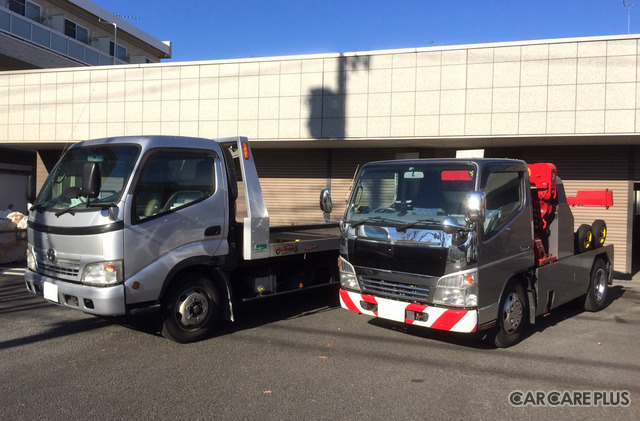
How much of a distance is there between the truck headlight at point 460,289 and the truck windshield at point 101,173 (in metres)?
3.69

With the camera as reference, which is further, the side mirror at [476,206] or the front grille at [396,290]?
the front grille at [396,290]

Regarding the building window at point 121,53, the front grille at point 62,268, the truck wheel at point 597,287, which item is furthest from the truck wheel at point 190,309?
the building window at point 121,53

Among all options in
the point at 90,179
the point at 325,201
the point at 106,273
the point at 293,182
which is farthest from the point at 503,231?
the point at 293,182

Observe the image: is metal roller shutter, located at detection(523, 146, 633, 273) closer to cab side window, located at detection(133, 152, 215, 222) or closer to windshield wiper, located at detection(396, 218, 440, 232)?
windshield wiper, located at detection(396, 218, 440, 232)

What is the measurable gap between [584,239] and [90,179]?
7008mm

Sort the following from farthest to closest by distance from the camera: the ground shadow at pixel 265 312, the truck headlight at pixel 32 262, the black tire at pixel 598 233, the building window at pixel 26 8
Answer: the building window at pixel 26 8 → the black tire at pixel 598 233 → the ground shadow at pixel 265 312 → the truck headlight at pixel 32 262

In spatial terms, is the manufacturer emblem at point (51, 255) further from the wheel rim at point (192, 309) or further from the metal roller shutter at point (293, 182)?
the metal roller shutter at point (293, 182)

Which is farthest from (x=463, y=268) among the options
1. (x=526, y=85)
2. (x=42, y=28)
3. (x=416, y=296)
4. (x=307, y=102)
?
(x=42, y=28)

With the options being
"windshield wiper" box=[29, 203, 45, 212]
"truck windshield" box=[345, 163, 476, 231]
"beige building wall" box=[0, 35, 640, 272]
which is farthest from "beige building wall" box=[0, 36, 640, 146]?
"windshield wiper" box=[29, 203, 45, 212]

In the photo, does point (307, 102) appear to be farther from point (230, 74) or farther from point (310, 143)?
point (230, 74)

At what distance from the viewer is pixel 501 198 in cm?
629

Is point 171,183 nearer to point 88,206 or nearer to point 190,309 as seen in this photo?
point 88,206

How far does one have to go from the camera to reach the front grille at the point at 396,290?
234 inches

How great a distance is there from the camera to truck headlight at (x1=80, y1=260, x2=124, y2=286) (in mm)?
5629
